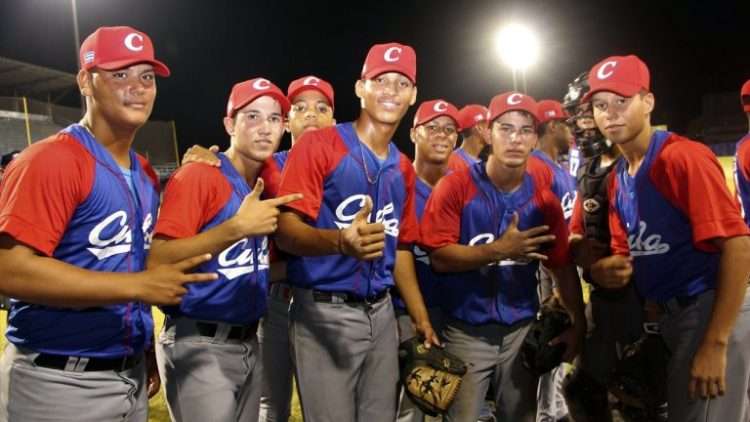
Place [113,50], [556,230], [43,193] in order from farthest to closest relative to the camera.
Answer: [556,230] → [113,50] → [43,193]

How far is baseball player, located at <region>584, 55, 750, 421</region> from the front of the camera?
270 centimetres

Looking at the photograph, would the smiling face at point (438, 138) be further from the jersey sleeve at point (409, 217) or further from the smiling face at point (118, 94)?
the smiling face at point (118, 94)

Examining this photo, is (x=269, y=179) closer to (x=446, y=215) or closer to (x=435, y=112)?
(x=446, y=215)

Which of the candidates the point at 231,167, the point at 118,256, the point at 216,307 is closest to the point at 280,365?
the point at 216,307

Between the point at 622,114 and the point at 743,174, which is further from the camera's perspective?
the point at 743,174

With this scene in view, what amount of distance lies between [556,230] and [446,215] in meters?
0.71

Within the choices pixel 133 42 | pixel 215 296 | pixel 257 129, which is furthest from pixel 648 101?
pixel 133 42

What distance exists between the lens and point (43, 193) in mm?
2156

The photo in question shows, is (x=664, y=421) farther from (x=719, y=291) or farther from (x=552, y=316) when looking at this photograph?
(x=719, y=291)

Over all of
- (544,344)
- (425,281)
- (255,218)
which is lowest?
(544,344)

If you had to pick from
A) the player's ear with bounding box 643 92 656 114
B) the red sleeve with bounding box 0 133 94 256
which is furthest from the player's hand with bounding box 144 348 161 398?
the player's ear with bounding box 643 92 656 114

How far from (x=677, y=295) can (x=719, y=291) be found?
30 centimetres

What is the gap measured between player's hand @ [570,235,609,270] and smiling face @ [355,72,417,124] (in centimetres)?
145

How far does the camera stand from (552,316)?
3.64 meters
